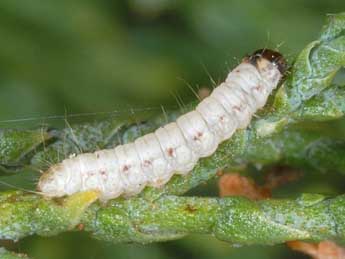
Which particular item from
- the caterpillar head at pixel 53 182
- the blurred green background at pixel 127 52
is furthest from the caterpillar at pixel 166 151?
the blurred green background at pixel 127 52

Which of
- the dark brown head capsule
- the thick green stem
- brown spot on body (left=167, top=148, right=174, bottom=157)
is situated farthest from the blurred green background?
the thick green stem

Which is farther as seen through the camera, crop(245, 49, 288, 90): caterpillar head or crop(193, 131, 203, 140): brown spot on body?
crop(245, 49, 288, 90): caterpillar head

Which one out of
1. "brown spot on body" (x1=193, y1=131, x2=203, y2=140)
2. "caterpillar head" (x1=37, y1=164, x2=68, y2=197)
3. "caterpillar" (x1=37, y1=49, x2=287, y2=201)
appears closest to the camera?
"caterpillar head" (x1=37, y1=164, x2=68, y2=197)

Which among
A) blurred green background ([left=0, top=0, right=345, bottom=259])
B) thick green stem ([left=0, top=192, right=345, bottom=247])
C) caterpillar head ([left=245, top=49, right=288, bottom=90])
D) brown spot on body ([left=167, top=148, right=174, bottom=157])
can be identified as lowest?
thick green stem ([left=0, top=192, right=345, bottom=247])

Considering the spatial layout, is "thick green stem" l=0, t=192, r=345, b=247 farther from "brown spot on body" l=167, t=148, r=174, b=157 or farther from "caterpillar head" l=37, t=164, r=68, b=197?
"brown spot on body" l=167, t=148, r=174, b=157

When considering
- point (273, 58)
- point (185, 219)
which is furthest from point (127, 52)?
point (185, 219)

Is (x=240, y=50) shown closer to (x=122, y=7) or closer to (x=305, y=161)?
(x=122, y=7)

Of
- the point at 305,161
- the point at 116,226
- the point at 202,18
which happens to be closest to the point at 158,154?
the point at 116,226

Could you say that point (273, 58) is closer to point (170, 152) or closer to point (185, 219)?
point (170, 152)
